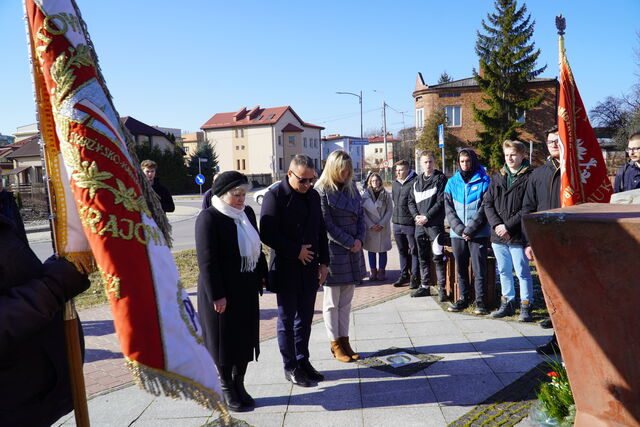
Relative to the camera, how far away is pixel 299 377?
415 centimetres

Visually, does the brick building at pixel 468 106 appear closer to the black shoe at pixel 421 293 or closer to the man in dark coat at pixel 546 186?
the black shoe at pixel 421 293

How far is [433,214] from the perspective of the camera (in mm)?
6570

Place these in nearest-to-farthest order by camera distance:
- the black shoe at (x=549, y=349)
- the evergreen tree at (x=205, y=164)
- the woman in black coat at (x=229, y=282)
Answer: the woman in black coat at (x=229, y=282) → the black shoe at (x=549, y=349) → the evergreen tree at (x=205, y=164)

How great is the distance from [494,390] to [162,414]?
2773 mm

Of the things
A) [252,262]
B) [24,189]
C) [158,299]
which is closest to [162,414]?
[252,262]

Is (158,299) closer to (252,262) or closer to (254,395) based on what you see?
(252,262)

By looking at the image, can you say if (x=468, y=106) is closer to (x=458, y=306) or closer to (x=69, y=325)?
(x=458, y=306)

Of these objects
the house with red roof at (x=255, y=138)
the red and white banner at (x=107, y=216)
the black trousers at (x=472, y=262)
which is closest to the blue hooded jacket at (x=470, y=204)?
the black trousers at (x=472, y=262)

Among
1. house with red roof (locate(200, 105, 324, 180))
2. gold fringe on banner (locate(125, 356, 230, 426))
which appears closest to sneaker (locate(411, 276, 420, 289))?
gold fringe on banner (locate(125, 356, 230, 426))

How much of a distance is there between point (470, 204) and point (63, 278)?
16.5 feet

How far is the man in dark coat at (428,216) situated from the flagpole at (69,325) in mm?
5236

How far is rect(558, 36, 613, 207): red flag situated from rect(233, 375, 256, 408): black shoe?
122 inches

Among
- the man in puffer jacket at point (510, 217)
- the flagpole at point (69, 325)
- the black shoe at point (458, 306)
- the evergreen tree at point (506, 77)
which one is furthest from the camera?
the evergreen tree at point (506, 77)

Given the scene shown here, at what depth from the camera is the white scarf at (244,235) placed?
3721 millimetres
